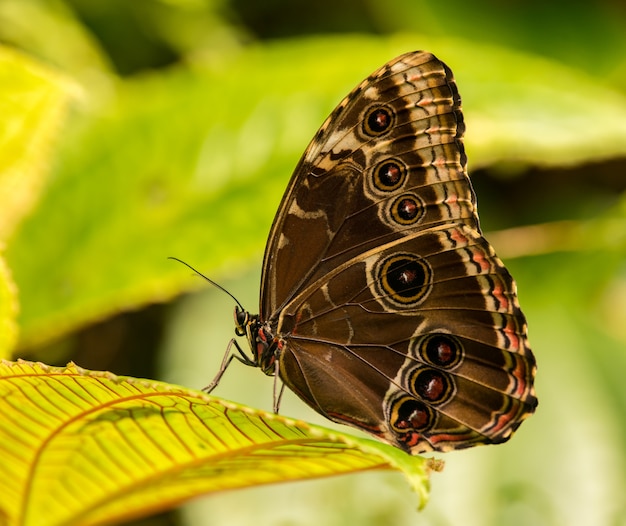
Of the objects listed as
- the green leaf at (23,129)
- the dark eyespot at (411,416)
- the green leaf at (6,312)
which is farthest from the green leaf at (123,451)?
the green leaf at (23,129)

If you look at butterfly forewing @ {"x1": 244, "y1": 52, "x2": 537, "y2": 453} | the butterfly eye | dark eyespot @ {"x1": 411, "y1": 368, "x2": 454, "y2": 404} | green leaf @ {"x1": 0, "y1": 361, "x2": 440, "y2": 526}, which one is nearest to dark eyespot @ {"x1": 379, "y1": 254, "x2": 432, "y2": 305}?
butterfly forewing @ {"x1": 244, "y1": 52, "x2": 537, "y2": 453}

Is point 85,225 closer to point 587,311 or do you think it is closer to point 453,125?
point 453,125

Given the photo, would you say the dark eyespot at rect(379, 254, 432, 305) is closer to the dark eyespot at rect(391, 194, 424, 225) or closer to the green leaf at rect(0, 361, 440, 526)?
the dark eyespot at rect(391, 194, 424, 225)

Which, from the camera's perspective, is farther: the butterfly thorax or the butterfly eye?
the butterfly thorax

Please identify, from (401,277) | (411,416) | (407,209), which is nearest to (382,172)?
(407,209)

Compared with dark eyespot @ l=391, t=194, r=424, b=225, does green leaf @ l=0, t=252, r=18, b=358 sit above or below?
below

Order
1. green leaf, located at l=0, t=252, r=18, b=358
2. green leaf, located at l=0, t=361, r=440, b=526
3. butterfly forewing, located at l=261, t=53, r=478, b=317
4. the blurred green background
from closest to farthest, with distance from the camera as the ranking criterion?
green leaf, located at l=0, t=361, r=440, b=526, green leaf, located at l=0, t=252, r=18, b=358, butterfly forewing, located at l=261, t=53, r=478, b=317, the blurred green background

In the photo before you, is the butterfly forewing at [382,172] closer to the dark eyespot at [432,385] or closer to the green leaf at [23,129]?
the dark eyespot at [432,385]

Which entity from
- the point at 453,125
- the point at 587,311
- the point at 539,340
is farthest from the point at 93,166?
the point at 587,311
